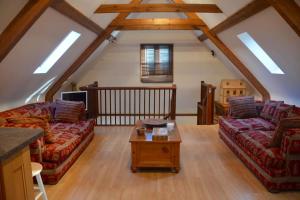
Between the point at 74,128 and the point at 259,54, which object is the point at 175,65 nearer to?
the point at 259,54

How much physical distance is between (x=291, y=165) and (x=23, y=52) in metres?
3.44

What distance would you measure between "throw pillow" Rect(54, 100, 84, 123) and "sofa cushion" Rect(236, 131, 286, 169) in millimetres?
2752

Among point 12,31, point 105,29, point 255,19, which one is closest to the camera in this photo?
point 12,31

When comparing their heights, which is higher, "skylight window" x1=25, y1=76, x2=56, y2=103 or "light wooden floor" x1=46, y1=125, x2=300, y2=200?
"skylight window" x1=25, y1=76, x2=56, y2=103

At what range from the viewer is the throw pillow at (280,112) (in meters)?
4.06

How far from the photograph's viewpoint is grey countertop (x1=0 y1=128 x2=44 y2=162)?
1.39 metres

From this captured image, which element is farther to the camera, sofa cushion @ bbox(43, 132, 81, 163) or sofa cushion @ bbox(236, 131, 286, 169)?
sofa cushion @ bbox(43, 132, 81, 163)

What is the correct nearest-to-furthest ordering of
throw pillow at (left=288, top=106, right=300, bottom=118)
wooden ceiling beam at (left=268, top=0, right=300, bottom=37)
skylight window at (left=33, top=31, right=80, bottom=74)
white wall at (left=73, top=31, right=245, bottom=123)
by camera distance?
wooden ceiling beam at (left=268, top=0, right=300, bottom=37) < throw pillow at (left=288, top=106, right=300, bottom=118) < skylight window at (left=33, top=31, right=80, bottom=74) < white wall at (left=73, top=31, right=245, bottom=123)

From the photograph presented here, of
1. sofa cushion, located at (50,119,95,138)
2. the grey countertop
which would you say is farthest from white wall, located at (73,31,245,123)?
the grey countertop

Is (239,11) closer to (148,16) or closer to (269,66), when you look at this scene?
(269,66)

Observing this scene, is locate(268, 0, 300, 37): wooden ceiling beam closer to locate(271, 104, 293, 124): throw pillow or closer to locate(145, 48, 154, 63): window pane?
locate(271, 104, 293, 124): throw pillow

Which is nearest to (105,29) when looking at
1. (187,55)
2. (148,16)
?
(148,16)

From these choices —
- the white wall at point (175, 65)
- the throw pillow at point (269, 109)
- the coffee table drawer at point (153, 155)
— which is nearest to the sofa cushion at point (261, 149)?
the throw pillow at point (269, 109)

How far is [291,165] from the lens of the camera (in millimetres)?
2781
